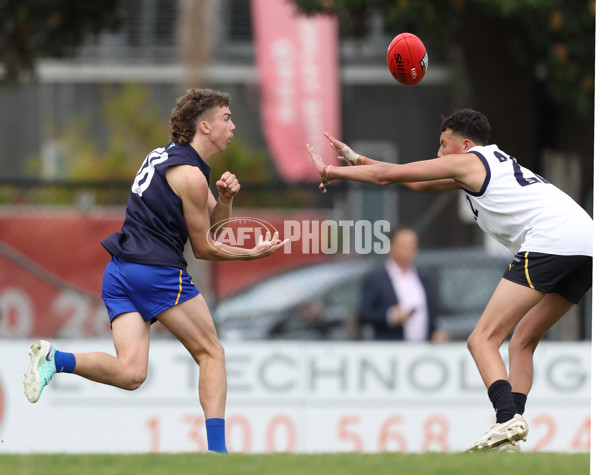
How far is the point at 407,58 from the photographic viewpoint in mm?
7484

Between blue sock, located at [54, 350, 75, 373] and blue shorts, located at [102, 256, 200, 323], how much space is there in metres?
0.38

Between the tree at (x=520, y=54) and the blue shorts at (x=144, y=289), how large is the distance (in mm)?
5984

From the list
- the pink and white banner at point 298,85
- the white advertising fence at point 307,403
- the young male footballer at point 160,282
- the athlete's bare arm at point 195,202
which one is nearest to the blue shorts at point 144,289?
the young male footballer at point 160,282

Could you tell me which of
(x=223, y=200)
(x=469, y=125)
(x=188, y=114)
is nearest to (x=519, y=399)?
(x=469, y=125)

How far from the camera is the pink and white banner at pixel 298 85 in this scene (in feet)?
63.3

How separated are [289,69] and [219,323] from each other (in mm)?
8109

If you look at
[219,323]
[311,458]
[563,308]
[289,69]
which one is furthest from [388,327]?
[289,69]

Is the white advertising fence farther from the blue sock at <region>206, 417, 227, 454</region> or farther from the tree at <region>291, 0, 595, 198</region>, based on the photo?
the blue sock at <region>206, 417, 227, 454</region>

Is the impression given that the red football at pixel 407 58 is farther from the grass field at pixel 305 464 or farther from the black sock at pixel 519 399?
the grass field at pixel 305 464

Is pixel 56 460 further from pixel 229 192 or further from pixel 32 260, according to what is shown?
pixel 32 260

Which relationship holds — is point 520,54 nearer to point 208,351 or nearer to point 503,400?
point 503,400

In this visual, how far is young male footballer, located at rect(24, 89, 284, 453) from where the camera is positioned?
6.81 meters

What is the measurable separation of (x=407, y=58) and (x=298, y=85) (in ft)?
40.4

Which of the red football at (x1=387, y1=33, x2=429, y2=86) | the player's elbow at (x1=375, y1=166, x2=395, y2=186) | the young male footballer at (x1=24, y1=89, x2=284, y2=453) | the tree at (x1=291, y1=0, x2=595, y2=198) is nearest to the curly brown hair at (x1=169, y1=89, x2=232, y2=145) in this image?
the young male footballer at (x1=24, y1=89, x2=284, y2=453)
